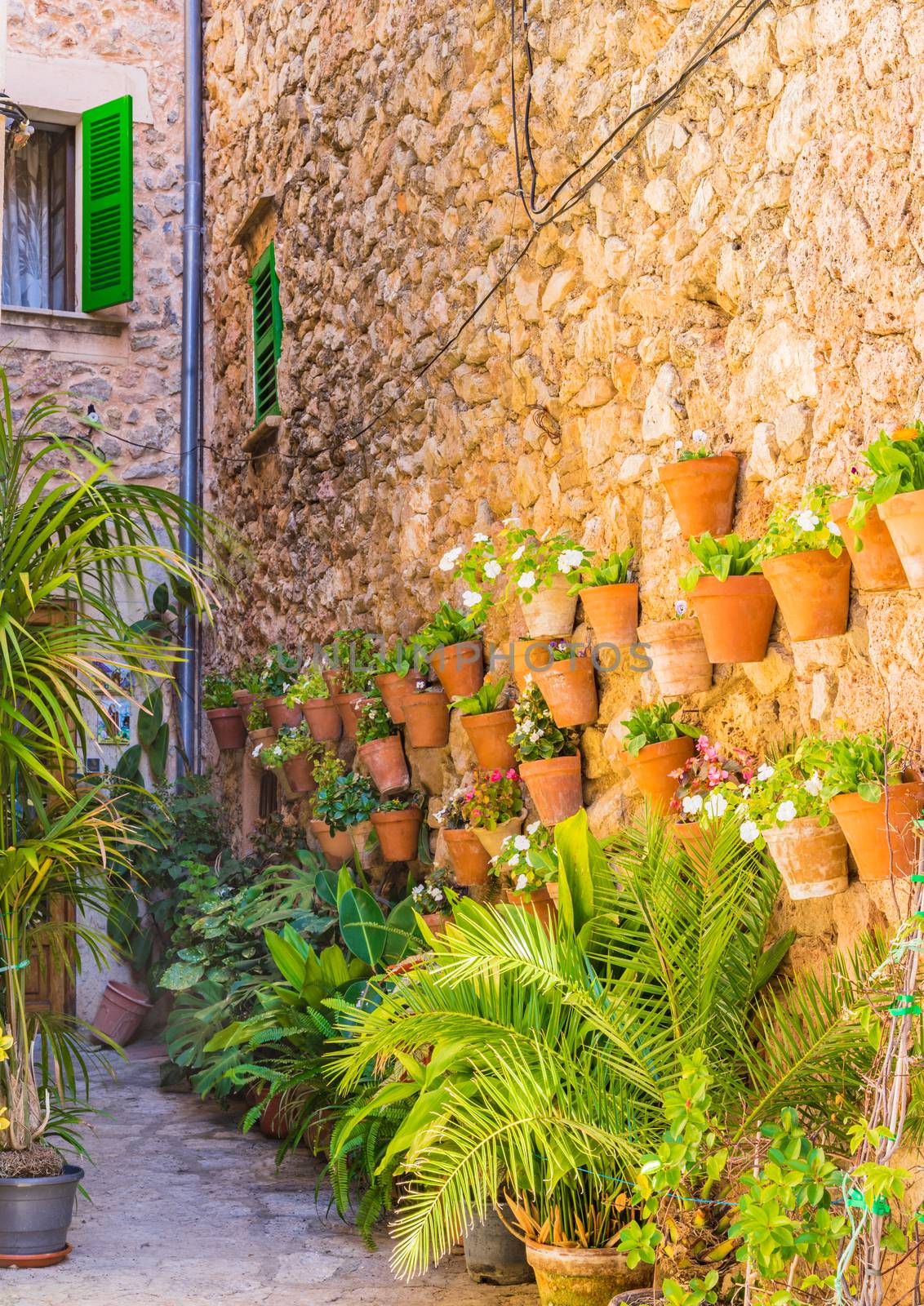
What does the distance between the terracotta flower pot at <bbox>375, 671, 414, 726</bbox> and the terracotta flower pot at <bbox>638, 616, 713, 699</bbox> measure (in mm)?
1900

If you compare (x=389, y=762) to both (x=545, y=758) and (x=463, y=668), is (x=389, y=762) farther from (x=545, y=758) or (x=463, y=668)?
(x=545, y=758)

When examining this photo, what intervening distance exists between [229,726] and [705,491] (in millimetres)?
4610

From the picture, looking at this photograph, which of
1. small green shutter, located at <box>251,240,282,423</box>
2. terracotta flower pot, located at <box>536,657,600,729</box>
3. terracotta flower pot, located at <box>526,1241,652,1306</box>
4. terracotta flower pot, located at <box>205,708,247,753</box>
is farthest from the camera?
terracotta flower pot, located at <box>205,708,247,753</box>

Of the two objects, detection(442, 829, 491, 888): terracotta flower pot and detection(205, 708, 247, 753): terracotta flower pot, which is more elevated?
detection(205, 708, 247, 753): terracotta flower pot

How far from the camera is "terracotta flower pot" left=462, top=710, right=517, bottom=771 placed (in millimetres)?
4520

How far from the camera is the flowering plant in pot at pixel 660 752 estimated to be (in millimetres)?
Answer: 3500

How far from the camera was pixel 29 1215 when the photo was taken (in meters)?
3.88

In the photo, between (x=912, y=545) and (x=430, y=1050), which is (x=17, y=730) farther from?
(x=912, y=545)

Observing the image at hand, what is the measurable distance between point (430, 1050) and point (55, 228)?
A: 623 centimetres

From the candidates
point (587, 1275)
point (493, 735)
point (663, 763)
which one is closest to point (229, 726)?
point (493, 735)

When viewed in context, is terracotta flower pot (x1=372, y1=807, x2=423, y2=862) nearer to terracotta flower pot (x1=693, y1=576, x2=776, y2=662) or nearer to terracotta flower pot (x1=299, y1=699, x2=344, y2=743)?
terracotta flower pot (x1=299, y1=699, x2=344, y2=743)

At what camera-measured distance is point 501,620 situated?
4801 mm

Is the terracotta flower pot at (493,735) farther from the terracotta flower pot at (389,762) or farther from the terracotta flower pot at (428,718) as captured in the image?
the terracotta flower pot at (389,762)

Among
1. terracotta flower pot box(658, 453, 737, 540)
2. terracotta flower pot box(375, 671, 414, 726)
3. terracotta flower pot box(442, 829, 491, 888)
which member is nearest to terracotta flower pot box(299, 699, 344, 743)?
terracotta flower pot box(375, 671, 414, 726)
